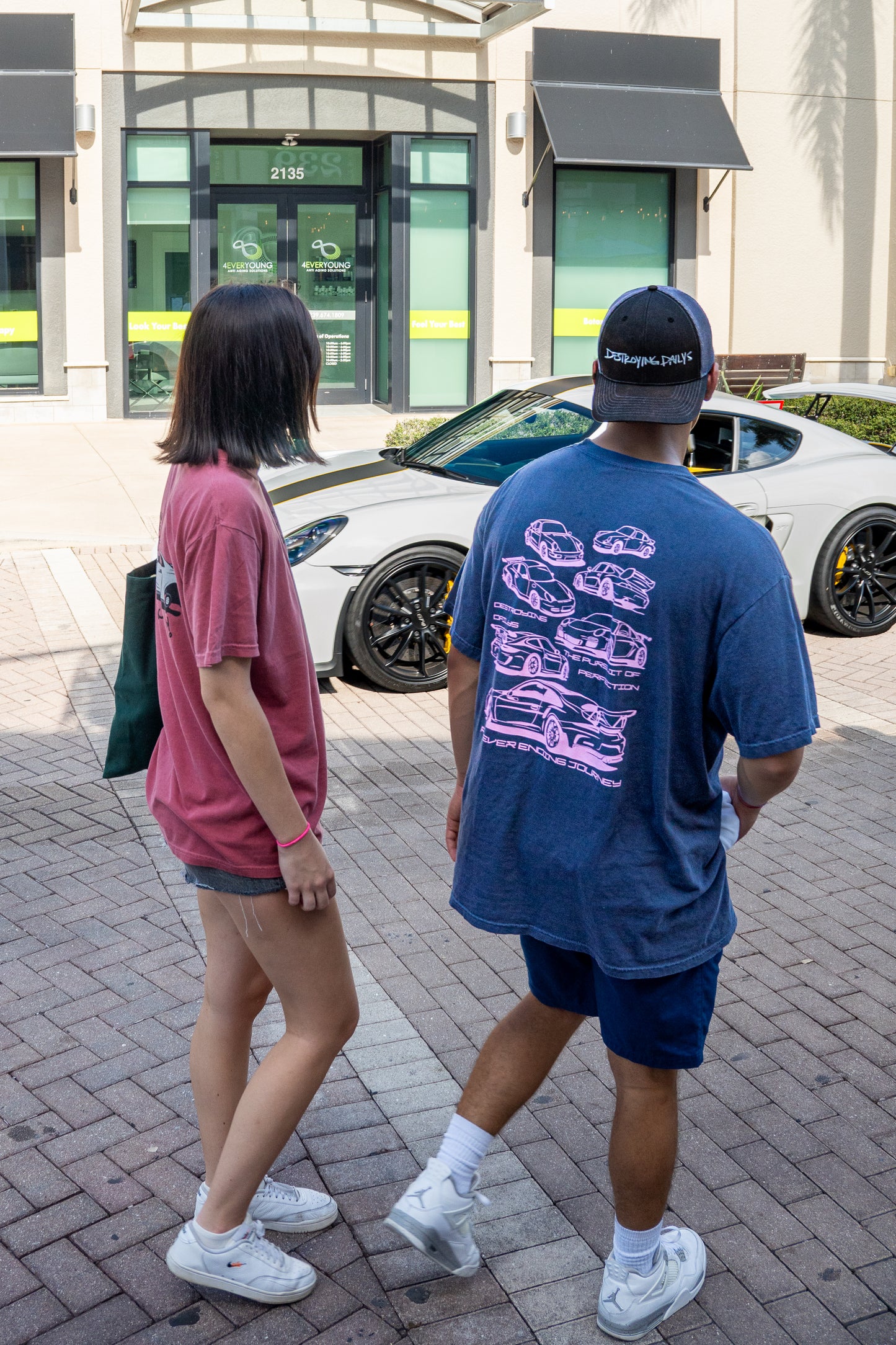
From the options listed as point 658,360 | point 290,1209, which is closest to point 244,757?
point 658,360

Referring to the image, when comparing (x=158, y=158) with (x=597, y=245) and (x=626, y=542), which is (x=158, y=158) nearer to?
(x=597, y=245)

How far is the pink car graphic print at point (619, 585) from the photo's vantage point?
2.34 meters

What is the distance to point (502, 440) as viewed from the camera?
7.69m

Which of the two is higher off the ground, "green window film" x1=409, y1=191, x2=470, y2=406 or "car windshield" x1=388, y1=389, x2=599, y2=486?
"green window film" x1=409, y1=191, x2=470, y2=406

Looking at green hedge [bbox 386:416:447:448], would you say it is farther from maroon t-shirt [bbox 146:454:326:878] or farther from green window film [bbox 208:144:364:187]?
maroon t-shirt [bbox 146:454:326:878]

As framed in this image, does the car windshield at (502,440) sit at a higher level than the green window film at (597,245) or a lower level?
lower

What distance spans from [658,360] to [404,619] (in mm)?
4663

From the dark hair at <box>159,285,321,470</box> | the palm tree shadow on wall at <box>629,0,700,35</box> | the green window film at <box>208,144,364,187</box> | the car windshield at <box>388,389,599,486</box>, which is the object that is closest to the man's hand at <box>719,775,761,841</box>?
the dark hair at <box>159,285,321,470</box>

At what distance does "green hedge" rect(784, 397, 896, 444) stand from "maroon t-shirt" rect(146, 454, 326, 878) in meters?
10.6

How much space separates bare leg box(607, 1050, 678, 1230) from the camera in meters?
2.55

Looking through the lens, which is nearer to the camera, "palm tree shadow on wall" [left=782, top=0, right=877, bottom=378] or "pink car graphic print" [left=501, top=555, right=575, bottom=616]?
"pink car graphic print" [left=501, top=555, right=575, bottom=616]

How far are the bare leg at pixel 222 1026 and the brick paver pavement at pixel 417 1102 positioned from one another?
355mm

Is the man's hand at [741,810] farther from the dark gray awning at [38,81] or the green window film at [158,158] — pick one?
the green window film at [158,158]

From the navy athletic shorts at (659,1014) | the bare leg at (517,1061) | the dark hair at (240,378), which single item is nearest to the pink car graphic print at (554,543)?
the dark hair at (240,378)
